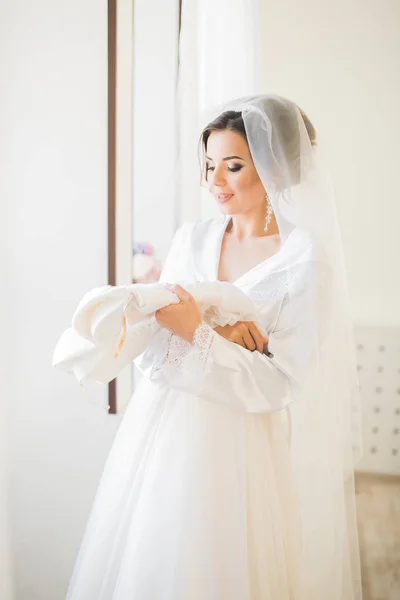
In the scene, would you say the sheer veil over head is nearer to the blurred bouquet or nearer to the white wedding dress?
the white wedding dress

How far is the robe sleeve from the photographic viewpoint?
104 centimetres

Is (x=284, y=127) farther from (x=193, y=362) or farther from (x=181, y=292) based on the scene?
(x=193, y=362)

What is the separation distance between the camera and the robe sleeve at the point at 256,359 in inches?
41.0

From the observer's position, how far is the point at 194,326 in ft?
3.40

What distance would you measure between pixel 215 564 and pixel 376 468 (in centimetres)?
129

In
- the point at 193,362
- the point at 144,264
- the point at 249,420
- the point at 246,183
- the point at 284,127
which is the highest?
the point at 284,127

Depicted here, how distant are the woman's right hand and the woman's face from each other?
274 millimetres

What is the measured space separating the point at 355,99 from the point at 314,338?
131 centimetres

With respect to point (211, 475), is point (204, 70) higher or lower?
higher

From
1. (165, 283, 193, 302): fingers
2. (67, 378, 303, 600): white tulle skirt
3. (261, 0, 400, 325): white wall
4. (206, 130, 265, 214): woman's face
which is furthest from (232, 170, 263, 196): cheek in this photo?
(261, 0, 400, 325): white wall

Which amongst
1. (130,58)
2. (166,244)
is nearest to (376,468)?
(166,244)

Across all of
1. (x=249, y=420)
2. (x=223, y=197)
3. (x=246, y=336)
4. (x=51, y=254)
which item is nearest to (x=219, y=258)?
(x=223, y=197)

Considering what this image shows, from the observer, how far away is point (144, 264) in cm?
176

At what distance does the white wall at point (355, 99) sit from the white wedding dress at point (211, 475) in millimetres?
1030
